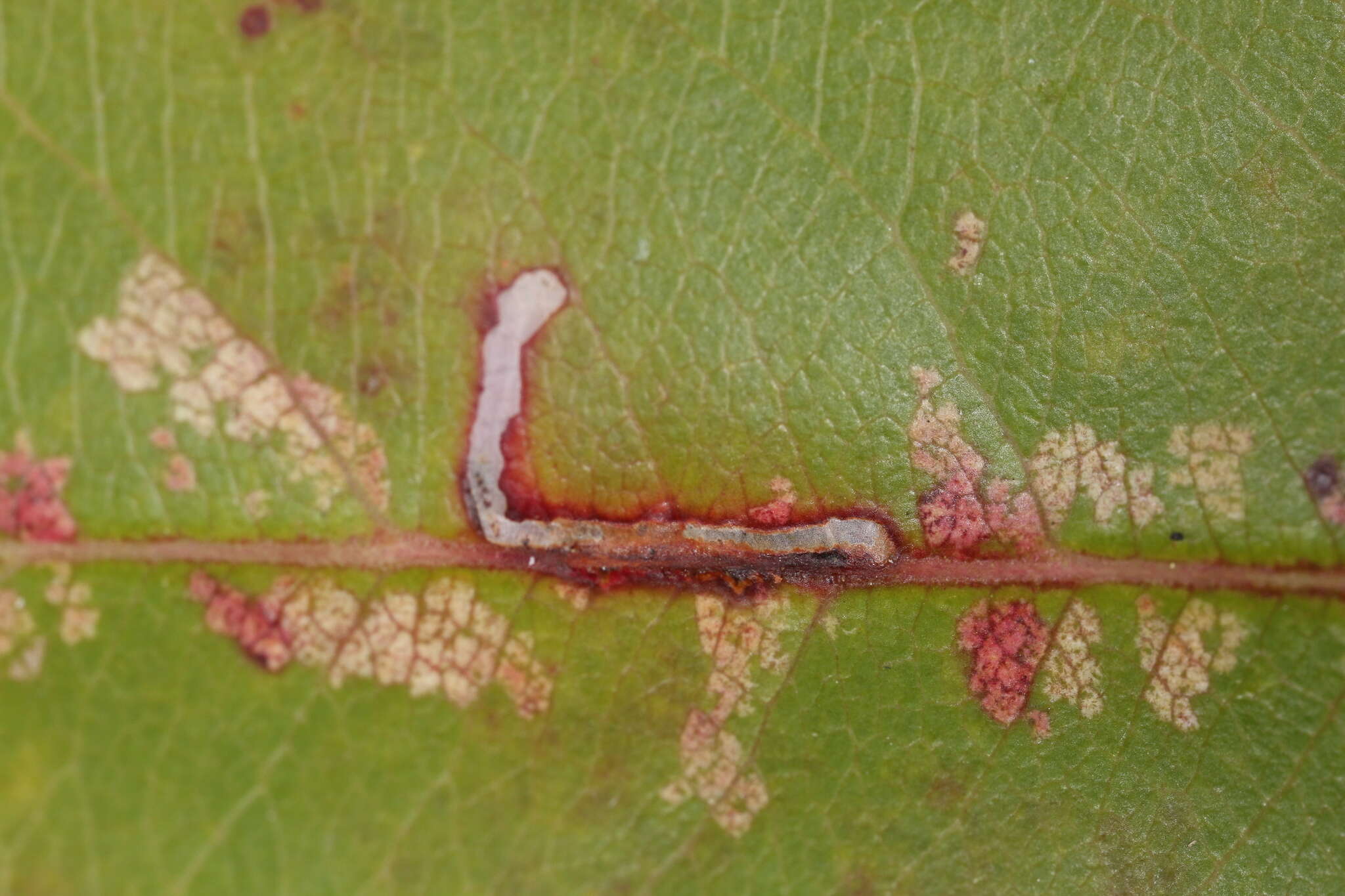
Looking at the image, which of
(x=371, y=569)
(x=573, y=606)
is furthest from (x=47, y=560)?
(x=573, y=606)

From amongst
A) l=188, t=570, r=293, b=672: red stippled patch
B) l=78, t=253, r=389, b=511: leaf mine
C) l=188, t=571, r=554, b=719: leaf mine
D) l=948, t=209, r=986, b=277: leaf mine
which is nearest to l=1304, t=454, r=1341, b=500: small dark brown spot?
l=948, t=209, r=986, b=277: leaf mine

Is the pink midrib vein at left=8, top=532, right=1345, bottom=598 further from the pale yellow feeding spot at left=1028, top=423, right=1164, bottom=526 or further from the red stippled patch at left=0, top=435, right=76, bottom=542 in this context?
the pale yellow feeding spot at left=1028, top=423, right=1164, bottom=526

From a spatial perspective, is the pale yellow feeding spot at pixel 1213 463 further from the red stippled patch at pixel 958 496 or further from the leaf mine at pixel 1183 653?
the red stippled patch at pixel 958 496

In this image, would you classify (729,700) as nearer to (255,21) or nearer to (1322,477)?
(1322,477)

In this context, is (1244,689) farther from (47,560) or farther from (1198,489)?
(47,560)

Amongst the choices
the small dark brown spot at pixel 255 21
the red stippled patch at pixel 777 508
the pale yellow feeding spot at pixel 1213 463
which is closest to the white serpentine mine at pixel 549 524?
the red stippled patch at pixel 777 508

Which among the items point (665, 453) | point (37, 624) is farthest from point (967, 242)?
point (37, 624)
